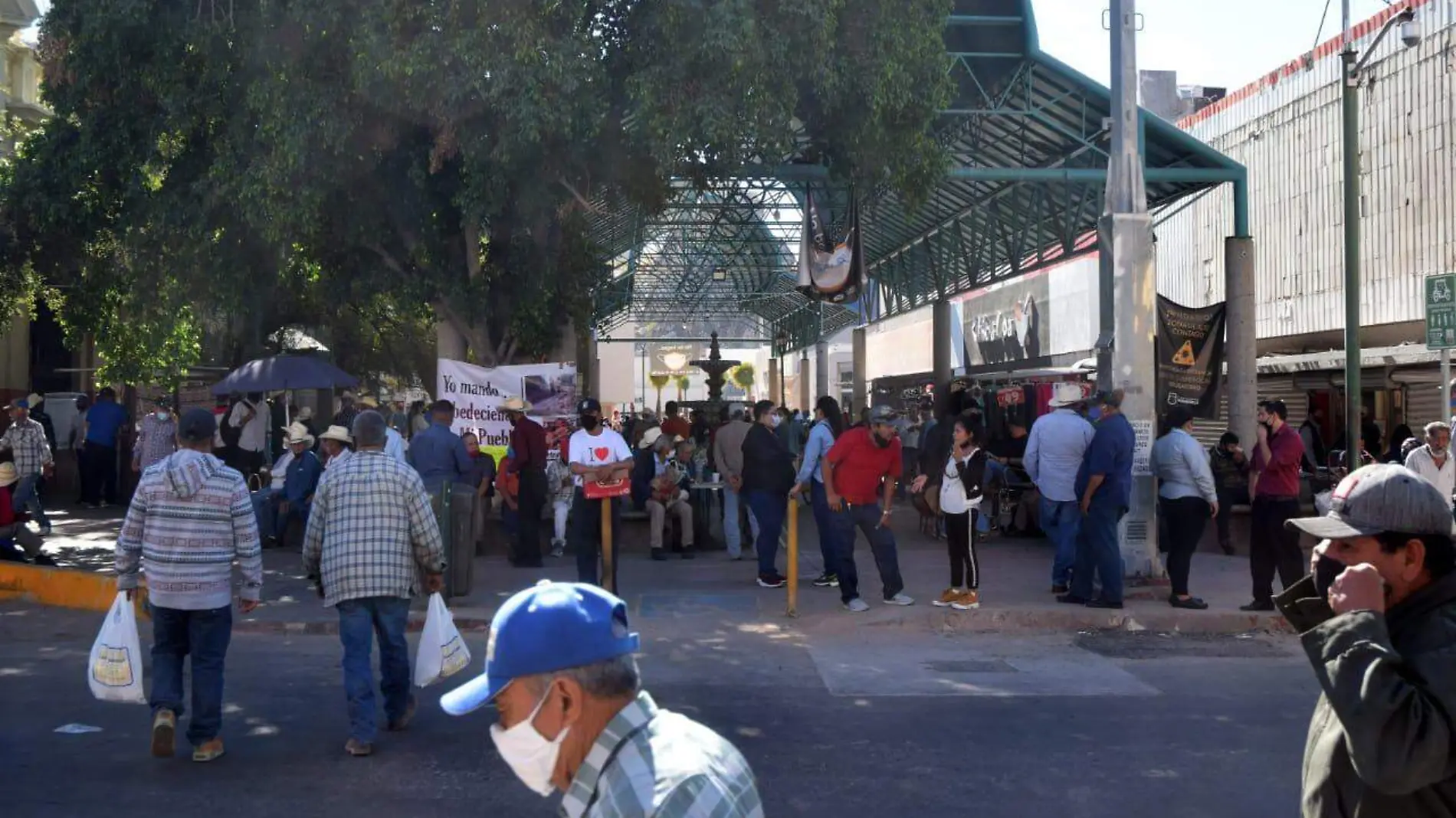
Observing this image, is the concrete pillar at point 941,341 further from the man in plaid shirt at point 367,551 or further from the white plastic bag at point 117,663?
the white plastic bag at point 117,663

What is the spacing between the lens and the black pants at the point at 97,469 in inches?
861

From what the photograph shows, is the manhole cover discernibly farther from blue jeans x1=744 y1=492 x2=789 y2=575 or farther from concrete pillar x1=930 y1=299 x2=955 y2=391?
Result: concrete pillar x1=930 y1=299 x2=955 y2=391

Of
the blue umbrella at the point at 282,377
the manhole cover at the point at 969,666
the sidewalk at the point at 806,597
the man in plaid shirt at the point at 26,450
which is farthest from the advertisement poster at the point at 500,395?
the manhole cover at the point at 969,666

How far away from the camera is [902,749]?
7.52m

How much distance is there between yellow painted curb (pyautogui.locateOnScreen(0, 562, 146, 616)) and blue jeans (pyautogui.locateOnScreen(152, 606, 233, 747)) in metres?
6.15

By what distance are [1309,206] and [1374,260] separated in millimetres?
3208

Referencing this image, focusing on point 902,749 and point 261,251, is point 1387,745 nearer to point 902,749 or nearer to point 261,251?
point 902,749

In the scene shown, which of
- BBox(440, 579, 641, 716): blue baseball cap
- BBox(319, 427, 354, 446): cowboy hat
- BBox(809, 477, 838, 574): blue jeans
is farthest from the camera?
BBox(809, 477, 838, 574): blue jeans

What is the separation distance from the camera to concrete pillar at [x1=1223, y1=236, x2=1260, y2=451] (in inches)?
633

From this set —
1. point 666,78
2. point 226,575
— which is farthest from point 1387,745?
point 666,78

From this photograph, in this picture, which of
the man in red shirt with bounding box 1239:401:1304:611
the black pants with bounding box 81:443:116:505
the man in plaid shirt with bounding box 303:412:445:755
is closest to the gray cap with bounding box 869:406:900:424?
the man in red shirt with bounding box 1239:401:1304:611

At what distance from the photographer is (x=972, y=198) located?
26.1 m

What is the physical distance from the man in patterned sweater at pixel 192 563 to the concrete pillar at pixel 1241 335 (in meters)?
12.3

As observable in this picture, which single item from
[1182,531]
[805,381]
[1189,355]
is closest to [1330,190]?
[1189,355]
